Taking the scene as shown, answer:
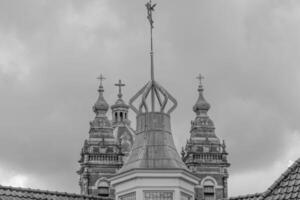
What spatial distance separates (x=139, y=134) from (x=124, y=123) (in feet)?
179

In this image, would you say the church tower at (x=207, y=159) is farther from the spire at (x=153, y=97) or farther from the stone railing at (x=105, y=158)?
the spire at (x=153, y=97)

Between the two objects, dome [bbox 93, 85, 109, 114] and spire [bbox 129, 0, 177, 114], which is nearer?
spire [bbox 129, 0, 177, 114]

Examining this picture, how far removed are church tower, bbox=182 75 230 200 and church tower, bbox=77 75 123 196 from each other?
513 centimetres

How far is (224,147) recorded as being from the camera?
2648 inches

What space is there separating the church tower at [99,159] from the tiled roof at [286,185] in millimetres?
49041

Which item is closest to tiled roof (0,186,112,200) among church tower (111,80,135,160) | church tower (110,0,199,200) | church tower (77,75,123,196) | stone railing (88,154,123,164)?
church tower (110,0,199,200)

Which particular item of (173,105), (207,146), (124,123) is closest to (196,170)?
(207,146)

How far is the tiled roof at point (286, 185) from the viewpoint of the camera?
1570 centimetres

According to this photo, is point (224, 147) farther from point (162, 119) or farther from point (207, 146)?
point (162, 119)

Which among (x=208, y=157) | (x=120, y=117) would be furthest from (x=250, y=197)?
(x=120, y=117)

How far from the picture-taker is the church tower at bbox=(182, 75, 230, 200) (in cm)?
6562

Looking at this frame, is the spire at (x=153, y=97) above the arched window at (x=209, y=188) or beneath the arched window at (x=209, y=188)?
beneath

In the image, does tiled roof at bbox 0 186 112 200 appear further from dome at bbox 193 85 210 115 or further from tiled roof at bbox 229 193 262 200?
dome at bbox 193 85 210 115

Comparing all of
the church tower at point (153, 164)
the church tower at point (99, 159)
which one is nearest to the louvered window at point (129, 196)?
the church tower at point (153, 164)
